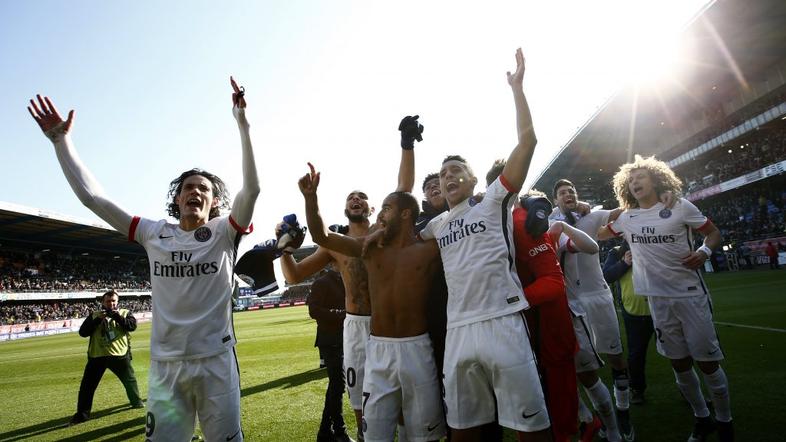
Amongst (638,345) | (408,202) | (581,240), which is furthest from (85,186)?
(638,345)

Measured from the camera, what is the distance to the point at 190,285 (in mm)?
2834

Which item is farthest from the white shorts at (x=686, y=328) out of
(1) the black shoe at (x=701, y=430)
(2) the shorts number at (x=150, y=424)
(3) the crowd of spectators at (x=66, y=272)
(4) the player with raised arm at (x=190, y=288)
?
(3) the crowd of spectators at (x=66, y=272)

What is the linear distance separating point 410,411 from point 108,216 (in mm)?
2548

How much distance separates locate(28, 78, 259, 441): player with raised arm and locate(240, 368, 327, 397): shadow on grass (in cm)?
523

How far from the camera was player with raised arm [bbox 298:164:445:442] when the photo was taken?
2668mm

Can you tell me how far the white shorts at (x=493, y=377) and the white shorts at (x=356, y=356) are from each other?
4.51 feet

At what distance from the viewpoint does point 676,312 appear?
391 centimetres

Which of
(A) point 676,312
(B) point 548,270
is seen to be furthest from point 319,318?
(A) point 676,312

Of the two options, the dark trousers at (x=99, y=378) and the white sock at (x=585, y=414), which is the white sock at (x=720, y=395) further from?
the dark trousers at (x=99, y=378)

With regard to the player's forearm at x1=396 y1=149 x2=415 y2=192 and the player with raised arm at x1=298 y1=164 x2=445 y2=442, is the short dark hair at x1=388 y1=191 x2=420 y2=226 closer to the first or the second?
the player with raised arm at x1=298 y1=164 x2=445 y2=442

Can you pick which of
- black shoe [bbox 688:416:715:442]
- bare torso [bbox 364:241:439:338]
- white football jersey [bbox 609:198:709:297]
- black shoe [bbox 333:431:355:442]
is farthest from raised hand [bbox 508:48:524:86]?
black shoe [bbox 333:431:355:442]

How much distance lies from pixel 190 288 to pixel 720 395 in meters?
4.45

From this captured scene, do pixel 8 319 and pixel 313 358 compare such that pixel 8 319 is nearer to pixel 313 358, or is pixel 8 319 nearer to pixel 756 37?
pixel 313 358

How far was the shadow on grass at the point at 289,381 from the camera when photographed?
7.65 meters
